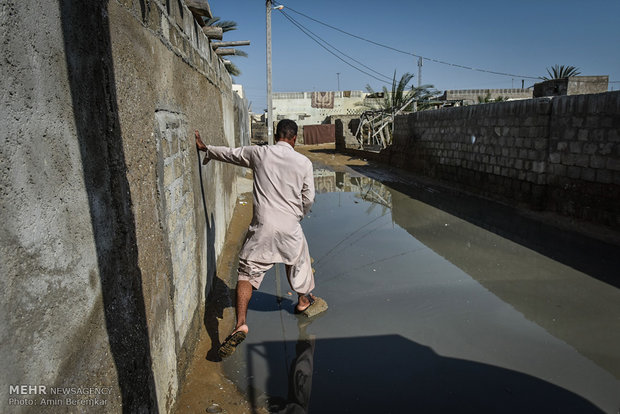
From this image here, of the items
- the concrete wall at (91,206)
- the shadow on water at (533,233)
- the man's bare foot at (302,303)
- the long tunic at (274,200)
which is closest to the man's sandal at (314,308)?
the man's bare foot at (302,303)

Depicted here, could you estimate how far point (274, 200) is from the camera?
126 inches

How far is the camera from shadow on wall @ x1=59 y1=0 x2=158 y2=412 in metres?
1.36

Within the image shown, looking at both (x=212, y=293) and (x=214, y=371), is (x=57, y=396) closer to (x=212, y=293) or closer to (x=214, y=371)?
(x=214, y=371)

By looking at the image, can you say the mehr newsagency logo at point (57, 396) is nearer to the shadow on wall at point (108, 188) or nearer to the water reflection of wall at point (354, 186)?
the shadow on wall at point (108, 188)

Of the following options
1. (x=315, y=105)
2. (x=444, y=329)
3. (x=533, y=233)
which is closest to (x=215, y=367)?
(x=444, y=329)

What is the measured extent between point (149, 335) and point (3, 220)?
1.07 metres

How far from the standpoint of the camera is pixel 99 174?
1465mm

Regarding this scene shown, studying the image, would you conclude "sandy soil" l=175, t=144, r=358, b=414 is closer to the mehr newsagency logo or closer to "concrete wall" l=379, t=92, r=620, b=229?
the mehr newsagency logo

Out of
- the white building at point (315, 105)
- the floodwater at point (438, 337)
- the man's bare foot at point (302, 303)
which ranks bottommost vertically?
the floodwater at point (438, 337)

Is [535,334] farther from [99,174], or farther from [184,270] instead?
[99,174]

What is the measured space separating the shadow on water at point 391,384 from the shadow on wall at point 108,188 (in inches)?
42.1

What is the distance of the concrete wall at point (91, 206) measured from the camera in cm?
101

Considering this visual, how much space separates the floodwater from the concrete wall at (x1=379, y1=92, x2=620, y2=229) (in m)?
2.00

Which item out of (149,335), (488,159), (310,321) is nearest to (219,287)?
(310,321)
